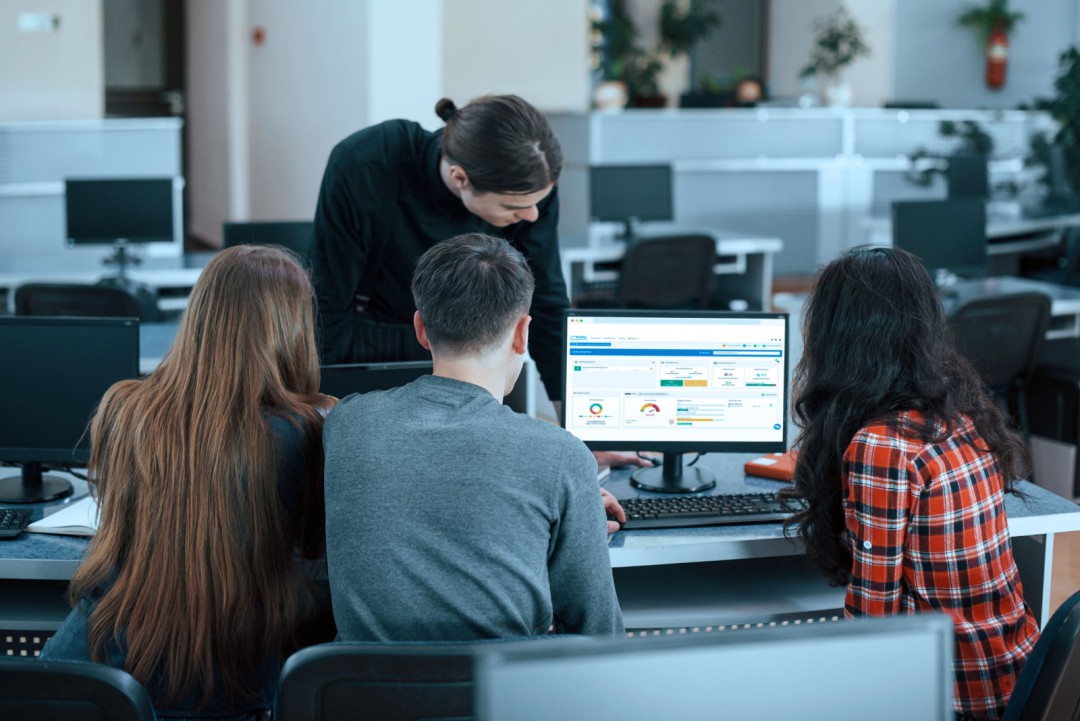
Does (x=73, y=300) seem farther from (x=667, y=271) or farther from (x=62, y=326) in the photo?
(x=667, y=271)

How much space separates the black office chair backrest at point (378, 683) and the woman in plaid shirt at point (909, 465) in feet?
2.49

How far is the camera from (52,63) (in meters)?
7.84

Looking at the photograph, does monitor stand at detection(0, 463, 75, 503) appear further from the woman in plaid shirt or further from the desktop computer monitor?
the woman in plaid shirt

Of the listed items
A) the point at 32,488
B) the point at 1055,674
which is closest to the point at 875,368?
the point at 1055,674

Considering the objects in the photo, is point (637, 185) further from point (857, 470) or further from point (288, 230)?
point (857, 470)

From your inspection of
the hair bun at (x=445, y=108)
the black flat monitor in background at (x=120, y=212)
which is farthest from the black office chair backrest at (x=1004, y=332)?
the black flat monitor in background at (x=120, y=212)

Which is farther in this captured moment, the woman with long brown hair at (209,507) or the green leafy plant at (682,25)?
the green leafy plant at (682,25)

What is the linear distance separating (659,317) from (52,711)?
1.27 meters

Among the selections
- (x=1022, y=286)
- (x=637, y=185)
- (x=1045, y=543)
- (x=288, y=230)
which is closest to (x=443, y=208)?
(x=1045, y=543)

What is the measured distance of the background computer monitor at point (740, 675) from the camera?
800 mm

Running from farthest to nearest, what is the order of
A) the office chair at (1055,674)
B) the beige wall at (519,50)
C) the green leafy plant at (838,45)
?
the green leafy plant at (838,45)
the beige wall at (519,50)
the office chair at (1055,674)

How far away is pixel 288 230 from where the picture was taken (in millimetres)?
4109

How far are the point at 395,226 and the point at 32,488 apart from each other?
886 millimetres

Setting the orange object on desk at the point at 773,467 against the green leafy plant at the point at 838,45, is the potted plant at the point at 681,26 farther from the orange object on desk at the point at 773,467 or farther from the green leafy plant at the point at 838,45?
the orange object on desk at the point at 773,467
